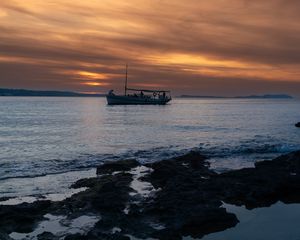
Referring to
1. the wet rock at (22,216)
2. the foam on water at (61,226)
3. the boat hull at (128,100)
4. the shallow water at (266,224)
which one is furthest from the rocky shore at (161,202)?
the boat hull at (128,100)

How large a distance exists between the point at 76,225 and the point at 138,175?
8.63 metres

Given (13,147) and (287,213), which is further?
(13,147)

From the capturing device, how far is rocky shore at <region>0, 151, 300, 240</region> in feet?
41.6

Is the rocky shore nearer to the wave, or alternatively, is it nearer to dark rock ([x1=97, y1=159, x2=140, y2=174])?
dark rock ([x1=97, y1=159, x2=140, y2=174])

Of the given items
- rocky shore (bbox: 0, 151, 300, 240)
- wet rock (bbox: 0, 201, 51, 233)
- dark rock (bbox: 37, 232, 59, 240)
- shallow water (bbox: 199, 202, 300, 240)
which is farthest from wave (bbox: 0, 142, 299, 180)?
shallow water (bbox: 199, 202, 300, 240)

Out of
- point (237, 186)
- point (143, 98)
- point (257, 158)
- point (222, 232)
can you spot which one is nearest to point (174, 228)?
point (222, 232)

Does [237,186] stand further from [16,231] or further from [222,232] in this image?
[16,231]

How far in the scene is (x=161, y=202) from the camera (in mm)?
→ 15125

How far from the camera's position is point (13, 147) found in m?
36.6

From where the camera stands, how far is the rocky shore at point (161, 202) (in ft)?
41.6

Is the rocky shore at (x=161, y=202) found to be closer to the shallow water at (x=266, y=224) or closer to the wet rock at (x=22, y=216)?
the wet rock at (x=22, y=216)

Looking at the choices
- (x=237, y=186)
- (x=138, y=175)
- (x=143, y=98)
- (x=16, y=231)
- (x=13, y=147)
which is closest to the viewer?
(x=16, y=231)

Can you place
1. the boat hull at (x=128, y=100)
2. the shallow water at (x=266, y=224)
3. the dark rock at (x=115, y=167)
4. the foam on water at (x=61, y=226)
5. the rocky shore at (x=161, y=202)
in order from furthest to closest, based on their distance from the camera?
1. the boat hull at (x=128, y=100)
2. the dark rock at (x=115, y=167)
3. the rocky shore at (x=161, y=202)
4. the shallow water at (x=266, y=224)
5. the foam on water at (x=61, y=226)

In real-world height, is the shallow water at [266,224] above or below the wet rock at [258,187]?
below
